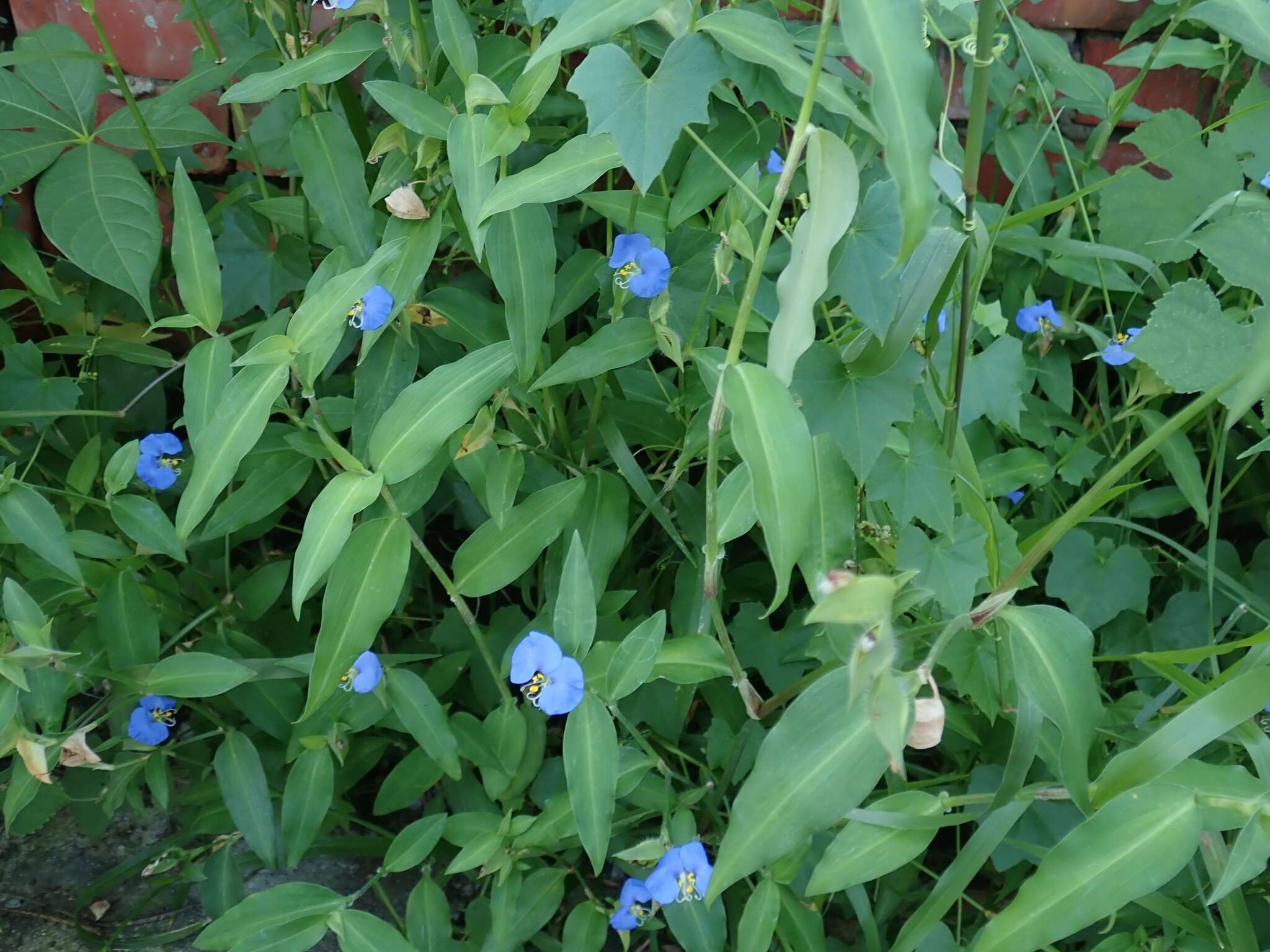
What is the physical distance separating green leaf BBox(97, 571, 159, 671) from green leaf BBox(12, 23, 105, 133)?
1.88ft

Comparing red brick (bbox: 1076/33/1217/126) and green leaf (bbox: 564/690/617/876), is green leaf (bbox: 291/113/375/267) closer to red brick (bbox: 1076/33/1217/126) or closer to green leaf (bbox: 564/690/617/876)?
green leaf (bbox: 564/690/617/876)

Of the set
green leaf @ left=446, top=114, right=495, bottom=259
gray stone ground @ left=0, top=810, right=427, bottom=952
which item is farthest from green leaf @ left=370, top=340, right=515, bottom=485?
gray stone ground @ left=0, top=810, right=427, bottom=952

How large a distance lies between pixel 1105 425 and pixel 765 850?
94cm

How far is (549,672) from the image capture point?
2.95 ft

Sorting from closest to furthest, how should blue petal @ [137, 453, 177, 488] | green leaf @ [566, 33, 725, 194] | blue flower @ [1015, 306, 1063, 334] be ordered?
1. green leaf @ [566, 33, 725, 194]
2. blue petal @ [137, 453, 177, 488]
3. blue flower @ [1015, 306, 1063, 334]

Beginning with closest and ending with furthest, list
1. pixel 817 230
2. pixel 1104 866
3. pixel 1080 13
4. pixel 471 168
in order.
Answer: pixel 817 230 < pixel 1104 866 < pixel 471 168 < pixel 1080 13

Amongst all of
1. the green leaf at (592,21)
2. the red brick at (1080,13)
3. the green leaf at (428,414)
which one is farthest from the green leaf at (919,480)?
the red brick at (1080,13)

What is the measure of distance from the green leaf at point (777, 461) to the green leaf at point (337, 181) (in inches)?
21.2

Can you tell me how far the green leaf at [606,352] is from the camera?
37.1 inches

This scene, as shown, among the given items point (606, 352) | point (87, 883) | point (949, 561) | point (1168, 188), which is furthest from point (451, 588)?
point (1168, 188)

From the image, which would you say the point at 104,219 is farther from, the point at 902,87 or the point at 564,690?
the point at 902,87

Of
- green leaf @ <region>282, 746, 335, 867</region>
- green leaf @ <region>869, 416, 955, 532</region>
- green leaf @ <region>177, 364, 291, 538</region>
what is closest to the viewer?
green leaf @ <region>177, 364, 291, 538</region>

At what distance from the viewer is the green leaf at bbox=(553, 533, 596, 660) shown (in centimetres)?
92

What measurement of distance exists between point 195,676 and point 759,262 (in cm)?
71
